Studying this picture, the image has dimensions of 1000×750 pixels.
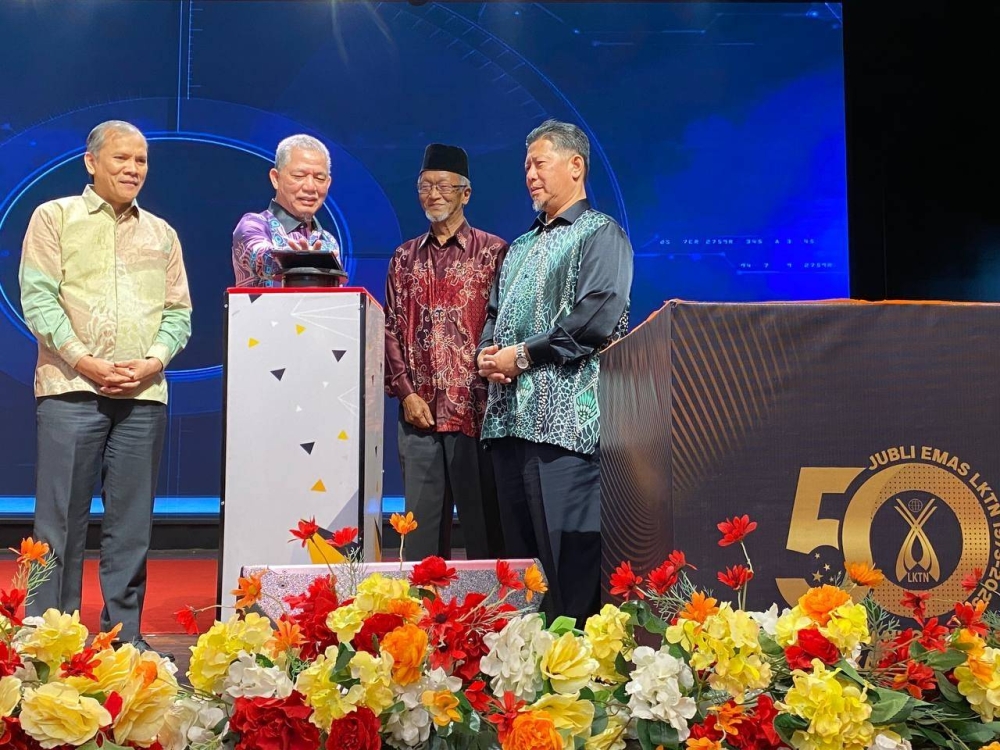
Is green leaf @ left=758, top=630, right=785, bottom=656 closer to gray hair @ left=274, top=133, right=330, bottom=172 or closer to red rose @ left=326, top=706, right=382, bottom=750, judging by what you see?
red rose @ left=326, top=706, right=382, bottom=750

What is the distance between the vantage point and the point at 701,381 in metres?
1.24

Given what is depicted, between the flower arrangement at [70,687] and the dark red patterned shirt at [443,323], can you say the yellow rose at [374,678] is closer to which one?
the flower arrangement at [70,687]

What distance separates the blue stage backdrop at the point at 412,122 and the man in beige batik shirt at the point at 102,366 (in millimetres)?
2305

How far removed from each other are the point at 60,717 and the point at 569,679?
44cm

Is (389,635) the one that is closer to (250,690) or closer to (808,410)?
(250,690)

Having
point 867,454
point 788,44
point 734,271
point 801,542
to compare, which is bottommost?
point 801,542

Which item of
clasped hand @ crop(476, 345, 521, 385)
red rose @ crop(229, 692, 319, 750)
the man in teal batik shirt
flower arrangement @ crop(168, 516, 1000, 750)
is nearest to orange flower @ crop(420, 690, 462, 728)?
flower arrangement @ crop(168, 516, 1000, 750)

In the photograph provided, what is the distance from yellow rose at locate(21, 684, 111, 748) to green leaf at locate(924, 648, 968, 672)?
75cm

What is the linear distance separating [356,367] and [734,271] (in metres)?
3.23

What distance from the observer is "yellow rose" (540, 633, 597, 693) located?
908mm

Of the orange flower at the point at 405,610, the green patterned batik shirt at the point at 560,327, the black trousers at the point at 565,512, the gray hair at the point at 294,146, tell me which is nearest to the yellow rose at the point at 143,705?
the orange flower at the point at 405,610

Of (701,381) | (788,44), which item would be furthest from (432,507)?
(788,44)

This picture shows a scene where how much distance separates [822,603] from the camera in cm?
97

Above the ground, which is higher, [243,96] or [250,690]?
[243,96]
